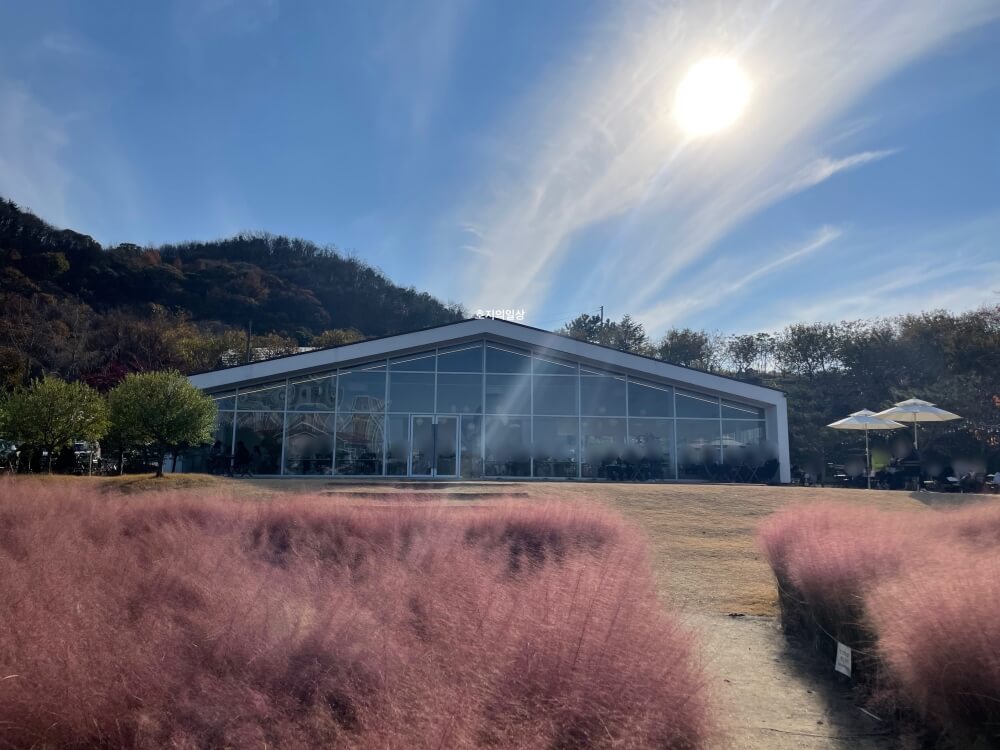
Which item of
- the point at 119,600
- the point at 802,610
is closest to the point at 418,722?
the point at 119,600

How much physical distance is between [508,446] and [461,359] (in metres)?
3.67

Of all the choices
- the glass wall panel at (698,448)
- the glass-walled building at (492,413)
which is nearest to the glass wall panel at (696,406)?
the glass-walled building at (492,413)

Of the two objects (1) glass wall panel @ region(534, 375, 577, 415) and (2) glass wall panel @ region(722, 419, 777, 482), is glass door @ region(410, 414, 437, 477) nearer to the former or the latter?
(1) glass wall panel @ region(534, 375, 577, 415)

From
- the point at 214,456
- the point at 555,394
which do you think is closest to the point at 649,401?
the point at 555,394

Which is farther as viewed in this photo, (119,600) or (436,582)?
(436,582)

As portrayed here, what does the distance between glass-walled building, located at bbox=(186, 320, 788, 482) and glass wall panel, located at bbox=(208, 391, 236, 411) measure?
36 mm

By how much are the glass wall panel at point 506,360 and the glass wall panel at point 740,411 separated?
24.8 feet

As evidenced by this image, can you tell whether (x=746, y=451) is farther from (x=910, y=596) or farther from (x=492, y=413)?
(x=910, y=596)

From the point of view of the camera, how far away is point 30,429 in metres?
15.4

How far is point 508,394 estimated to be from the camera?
24.1 meters

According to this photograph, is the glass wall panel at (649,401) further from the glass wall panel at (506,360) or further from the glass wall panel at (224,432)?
the glass wall panel at (224,432)

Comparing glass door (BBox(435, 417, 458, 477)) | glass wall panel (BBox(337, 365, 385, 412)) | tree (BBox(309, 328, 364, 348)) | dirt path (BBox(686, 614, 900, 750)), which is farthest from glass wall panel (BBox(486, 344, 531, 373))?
tree (BBox(309, 328, 364, 348))

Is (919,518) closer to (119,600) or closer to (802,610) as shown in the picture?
(802,610)

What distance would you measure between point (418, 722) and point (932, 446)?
108 ft
